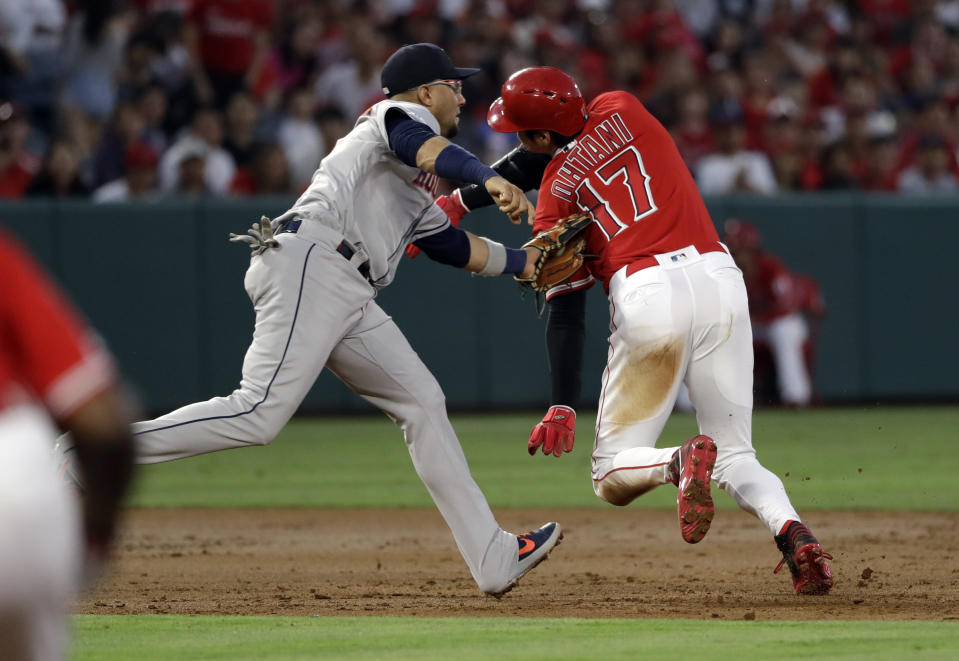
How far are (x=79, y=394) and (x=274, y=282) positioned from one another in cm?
306

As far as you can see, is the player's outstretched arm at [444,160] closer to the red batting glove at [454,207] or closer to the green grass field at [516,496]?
the red batting glove at [454,207]

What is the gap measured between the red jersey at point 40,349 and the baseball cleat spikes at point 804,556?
3.38 meters

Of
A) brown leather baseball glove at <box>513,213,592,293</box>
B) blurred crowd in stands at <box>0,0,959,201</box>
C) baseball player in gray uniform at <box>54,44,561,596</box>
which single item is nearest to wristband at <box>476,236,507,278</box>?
baseball player in gray uniform at <box>54,44,561,596</box>

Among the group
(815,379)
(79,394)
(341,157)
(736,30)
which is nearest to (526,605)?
(341,157)

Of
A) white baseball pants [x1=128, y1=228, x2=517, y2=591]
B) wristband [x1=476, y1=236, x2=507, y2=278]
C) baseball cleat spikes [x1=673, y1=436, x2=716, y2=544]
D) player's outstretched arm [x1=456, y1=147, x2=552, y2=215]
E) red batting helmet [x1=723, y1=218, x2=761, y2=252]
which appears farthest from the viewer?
red batting helmet [x1=723, y1=218, x2=761, y2=252]

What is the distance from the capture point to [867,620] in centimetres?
450

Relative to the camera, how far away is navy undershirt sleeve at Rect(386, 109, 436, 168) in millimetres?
4840

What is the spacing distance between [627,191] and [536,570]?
1.89 m

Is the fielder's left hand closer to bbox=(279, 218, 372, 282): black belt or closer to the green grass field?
bbox=(279, 218, 372, 282): black belt

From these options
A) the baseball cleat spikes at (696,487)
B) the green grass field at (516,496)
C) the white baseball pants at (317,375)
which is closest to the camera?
the green grass field at (516,496)

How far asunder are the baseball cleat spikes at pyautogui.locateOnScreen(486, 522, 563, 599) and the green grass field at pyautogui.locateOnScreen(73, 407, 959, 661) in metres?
0.53

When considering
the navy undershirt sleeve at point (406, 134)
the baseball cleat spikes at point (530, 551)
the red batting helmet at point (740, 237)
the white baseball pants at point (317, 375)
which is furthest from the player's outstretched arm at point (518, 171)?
the red batting helmet at point (740, 237)

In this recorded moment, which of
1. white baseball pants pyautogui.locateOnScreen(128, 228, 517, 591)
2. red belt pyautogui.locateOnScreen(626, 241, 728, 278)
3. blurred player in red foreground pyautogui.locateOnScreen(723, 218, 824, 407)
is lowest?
blurred player in red foreground pyautogui.locateOnScreen(723, 218, 824, 407)

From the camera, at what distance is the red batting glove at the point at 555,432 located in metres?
5.09
